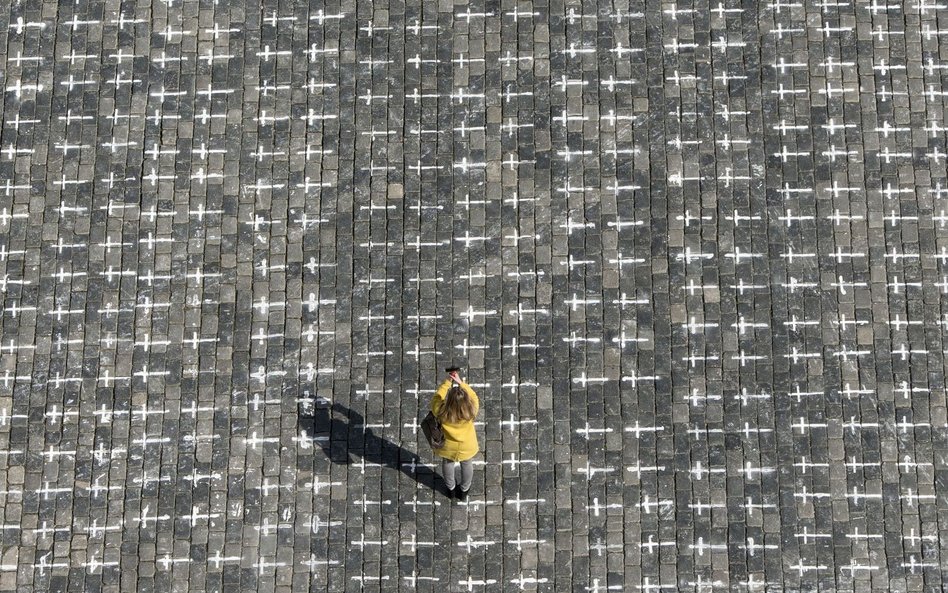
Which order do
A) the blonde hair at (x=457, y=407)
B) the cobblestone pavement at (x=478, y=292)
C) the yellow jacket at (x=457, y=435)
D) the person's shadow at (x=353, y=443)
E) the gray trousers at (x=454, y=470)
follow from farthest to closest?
the person's shadow at (x=353, y=443)
the cobblestone pavement at (x=478, y=292)
the gray trousers at (x=454, y=470)
the yellow jacket at (x=457, y=435)
the blonde hair at (x=457, y=407)


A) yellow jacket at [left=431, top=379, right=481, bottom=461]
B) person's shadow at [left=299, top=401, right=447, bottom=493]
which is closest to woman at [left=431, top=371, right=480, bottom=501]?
yellow jacket at [left=431, top=379, right=481, bottom=461]

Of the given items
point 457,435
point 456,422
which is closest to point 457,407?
point 456,422

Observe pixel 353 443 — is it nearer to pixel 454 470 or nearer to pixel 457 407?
pixel 454 470

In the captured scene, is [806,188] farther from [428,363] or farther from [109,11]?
[109,11]

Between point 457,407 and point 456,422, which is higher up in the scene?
point 457,407

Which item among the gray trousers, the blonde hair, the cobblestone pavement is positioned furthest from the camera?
the cobblestone pavement

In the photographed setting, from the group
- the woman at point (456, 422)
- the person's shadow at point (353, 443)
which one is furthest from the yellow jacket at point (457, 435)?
the person's shadow at point (353, 443)

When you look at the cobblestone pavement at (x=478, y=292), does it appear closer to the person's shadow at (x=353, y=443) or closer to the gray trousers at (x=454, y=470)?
the person's shadow at (x=353, y=443)

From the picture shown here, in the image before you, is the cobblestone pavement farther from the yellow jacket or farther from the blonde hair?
the blonde hair
